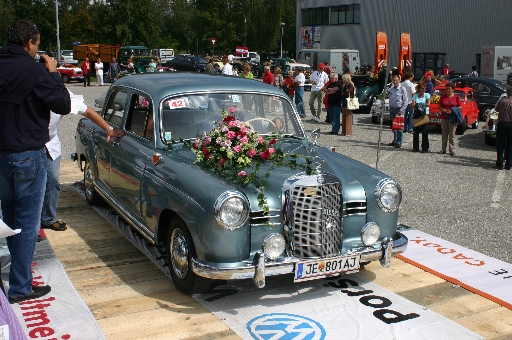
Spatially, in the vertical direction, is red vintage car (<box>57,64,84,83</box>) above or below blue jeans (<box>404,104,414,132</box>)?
above

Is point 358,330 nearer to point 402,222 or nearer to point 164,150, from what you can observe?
point 164,150

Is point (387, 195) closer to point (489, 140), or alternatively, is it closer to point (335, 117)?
point (489, 140)

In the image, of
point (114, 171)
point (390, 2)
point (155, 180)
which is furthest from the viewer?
point (390, 2)

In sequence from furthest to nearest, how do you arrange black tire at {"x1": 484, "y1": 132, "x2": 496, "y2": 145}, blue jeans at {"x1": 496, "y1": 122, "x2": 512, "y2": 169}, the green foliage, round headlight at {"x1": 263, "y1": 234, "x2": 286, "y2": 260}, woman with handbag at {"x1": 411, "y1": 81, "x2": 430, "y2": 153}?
the green foliage → black tire at {"x1": 484, "y1": 132, "x2": 496, "y2": 145} → woman with handbag at {"x1": 411, "y1": 81, "x2": 430, "y2": 153} → blue jeans at {"x1": 496, "y1": 122, "x2": 512, "y2": 169} → round headlight at {"x1": 263, "y1": 234, "x2": 286, "y2": 260}

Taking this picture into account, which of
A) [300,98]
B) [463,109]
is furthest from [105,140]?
[300,98]

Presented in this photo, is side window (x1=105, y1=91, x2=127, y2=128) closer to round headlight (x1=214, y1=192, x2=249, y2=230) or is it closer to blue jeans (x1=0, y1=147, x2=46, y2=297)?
blue jeans (x1=0, y1=147, x2=46, y2=297)

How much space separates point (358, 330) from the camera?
455cm

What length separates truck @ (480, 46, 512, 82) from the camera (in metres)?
27.6

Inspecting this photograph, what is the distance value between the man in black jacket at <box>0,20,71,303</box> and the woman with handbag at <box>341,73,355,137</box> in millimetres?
11601

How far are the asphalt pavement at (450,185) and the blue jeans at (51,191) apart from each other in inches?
170

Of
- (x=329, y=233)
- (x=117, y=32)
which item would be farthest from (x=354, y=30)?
(x=329, y=233)

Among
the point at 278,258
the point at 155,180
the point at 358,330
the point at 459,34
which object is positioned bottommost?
the point at 358,330

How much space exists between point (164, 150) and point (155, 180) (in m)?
0.38

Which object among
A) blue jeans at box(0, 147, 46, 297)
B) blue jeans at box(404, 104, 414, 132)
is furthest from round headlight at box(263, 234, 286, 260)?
blue jeans at box(404, 104, 414, 132)
